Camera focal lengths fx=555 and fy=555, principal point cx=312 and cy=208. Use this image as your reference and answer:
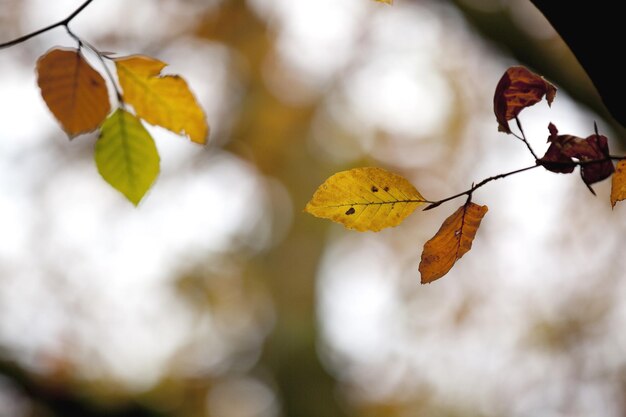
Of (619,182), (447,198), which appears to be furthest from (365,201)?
(619,182)

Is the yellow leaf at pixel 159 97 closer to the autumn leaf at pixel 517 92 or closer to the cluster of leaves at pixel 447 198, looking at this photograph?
the cluster of leaves at pixel 447 198

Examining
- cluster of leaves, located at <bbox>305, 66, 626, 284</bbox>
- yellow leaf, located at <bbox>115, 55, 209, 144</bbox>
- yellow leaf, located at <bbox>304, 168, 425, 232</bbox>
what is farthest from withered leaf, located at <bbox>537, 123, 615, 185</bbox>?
yellow leaf, located at <bbox>115, 55, 209, 144</bbox>

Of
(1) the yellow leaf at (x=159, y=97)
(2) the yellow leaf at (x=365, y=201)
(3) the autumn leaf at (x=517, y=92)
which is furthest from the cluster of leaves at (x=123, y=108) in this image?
(3) the autumn leaf at (x=517, y=92)

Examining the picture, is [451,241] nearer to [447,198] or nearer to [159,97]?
[447,198]

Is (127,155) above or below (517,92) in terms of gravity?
below

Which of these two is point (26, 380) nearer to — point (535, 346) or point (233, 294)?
point (233, 294)

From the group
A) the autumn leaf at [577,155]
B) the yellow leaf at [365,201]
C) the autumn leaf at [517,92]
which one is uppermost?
the autumn leaf at [517,92]

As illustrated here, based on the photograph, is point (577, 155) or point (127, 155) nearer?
point (577, 155)
